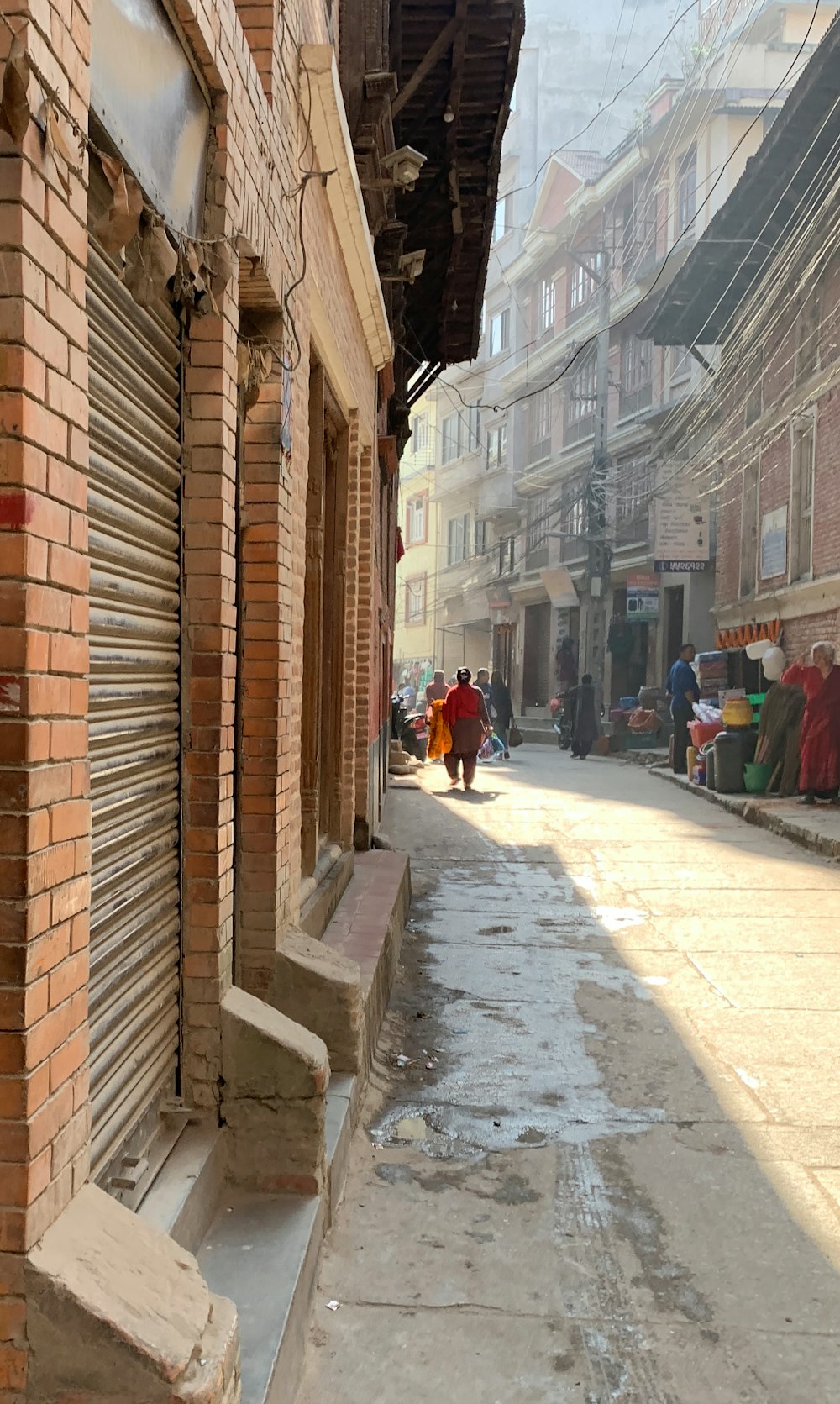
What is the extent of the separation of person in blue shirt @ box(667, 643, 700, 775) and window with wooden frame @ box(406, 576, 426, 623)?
2949 cm

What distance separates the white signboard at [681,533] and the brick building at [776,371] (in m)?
0.51

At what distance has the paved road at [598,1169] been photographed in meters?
2.77

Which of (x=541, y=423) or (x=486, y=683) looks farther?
(x=541, y=423)

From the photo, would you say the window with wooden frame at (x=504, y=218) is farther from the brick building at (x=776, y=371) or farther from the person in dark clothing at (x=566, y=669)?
the brick building at (x=776, y=371)

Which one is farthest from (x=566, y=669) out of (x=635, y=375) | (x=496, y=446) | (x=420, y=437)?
(x=420, y=437)

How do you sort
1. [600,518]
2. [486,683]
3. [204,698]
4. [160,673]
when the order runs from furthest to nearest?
1. [600,518]
2. [486,683]
3. [204,698]
4. [160,673]

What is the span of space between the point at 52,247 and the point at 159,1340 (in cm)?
176

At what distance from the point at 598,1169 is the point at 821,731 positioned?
935 centimetres

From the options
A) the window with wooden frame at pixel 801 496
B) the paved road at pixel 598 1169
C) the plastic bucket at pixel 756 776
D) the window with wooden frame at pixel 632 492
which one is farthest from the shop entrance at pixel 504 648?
the paved road at pixel 598 1169

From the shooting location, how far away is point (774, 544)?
16953 mm

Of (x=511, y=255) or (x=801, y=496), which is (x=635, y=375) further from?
(x=511, y=255)

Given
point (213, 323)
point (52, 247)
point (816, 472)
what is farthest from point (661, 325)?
point (52, 247)

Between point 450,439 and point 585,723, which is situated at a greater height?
point 450,439

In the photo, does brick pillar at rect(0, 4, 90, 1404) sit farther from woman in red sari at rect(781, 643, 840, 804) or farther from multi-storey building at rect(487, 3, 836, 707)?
multi-storey building at rect(487, 3, 836, 707)
